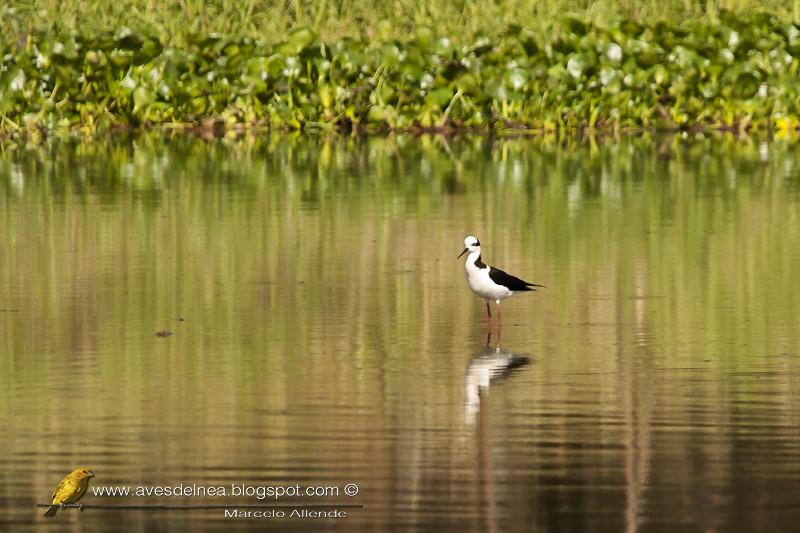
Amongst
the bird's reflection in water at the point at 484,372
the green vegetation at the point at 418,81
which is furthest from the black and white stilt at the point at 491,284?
the green vegetation at the point at 418,81

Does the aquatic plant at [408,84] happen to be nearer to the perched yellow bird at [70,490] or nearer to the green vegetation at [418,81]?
the green vegetation at [418,81]

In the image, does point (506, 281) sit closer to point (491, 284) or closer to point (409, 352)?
point (491, 284)

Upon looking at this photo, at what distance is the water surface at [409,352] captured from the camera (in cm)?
695

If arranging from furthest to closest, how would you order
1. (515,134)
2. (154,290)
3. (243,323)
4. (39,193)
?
(515,134), (39,193), (154,290), (243,323)

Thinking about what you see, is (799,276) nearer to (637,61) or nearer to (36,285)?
(36,285)

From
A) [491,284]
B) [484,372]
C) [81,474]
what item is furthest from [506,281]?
[81,474]

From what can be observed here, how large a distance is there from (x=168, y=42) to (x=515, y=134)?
5459mm

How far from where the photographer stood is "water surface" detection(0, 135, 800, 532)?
6945 millimetres

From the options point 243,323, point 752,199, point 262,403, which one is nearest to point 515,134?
point 752,199

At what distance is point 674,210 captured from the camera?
15531 millimetres

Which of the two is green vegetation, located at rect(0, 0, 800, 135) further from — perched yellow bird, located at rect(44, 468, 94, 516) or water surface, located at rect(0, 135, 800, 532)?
perched yellow bird, located at rect(44, 468, 94, 516)

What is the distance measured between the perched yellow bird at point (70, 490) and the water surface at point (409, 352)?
6 centimetres

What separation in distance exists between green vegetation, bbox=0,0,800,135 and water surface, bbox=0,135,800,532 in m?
7.46

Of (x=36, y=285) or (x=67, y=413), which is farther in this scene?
(x=36, y=285)
